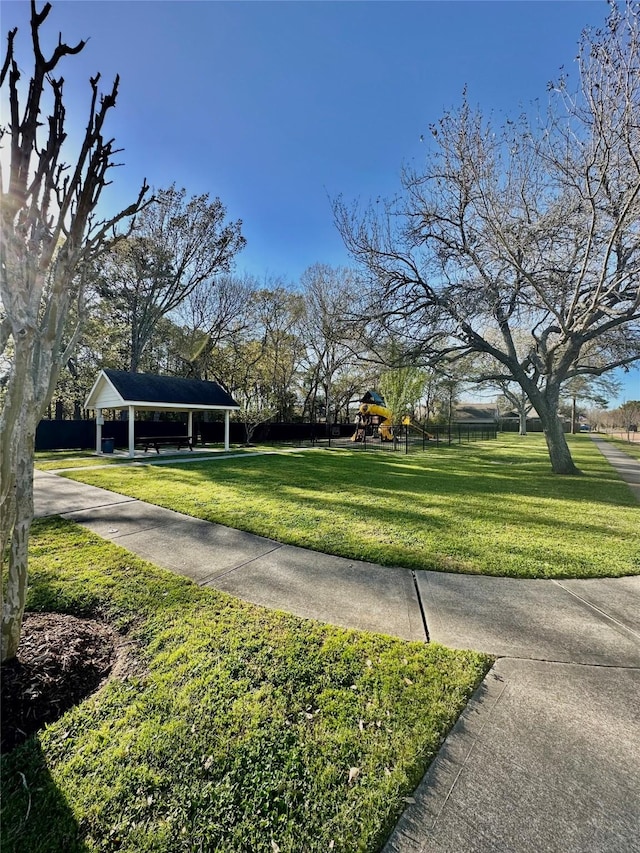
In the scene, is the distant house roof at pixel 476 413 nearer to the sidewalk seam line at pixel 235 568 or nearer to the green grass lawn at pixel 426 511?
the green grass lawn at pixel 426 511

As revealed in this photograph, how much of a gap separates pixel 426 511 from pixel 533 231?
6736 mm

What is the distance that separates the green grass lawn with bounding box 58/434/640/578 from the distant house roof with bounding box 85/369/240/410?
4.30m

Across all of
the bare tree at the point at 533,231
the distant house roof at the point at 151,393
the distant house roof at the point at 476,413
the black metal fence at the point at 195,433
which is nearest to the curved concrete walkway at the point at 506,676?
the bare tree at the point at 533,231

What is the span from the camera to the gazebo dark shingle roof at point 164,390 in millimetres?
14594

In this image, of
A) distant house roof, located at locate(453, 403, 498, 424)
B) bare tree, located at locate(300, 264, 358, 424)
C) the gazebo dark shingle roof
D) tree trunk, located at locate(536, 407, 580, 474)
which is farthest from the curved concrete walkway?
distant house roof, located at locate(453, 403, 498, 424)

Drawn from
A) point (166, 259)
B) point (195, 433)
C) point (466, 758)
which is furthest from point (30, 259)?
point (166, 259)

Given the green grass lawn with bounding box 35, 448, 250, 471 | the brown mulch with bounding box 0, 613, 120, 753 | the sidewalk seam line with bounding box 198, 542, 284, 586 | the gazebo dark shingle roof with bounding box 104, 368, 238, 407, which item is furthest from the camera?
the gazebo dark shingle roof with bounding box 104, 368, 238, 407

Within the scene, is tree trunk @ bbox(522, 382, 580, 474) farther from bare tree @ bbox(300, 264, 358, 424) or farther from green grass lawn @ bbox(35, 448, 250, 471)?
green grass lawn @ bbox(35, 448, 250, 471)

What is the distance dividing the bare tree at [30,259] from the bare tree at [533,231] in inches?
306

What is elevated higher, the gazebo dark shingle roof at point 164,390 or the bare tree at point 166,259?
the bare tree at point 166,259

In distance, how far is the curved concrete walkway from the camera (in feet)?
4.67

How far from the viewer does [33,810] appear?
147cm

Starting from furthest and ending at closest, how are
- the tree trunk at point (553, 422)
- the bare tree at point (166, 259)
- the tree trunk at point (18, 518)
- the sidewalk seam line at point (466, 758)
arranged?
the bare tree at point (166, 259), the tree trunk at point (553, 422), the tree trunk at point (18, 518), the sidewalk seam line at point (466, 758)

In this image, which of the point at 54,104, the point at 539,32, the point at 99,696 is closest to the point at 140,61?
the point at 54,104
